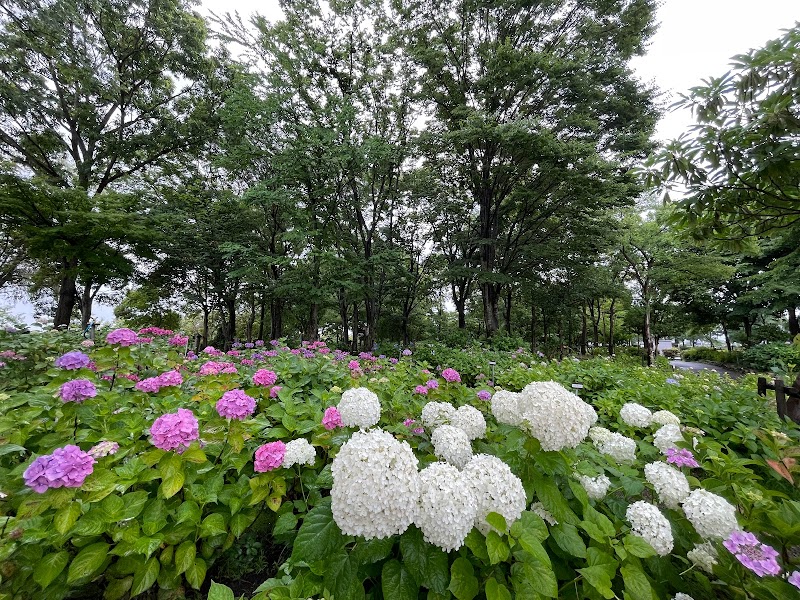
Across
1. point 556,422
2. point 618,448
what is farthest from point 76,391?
point 618,448

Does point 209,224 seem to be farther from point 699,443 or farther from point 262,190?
point 699,443

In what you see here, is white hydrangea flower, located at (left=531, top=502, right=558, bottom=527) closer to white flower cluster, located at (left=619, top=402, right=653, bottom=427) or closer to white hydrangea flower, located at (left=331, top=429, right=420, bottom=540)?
white hydrangea flower, located at (left=331, top=429, right=420, bottom=540)

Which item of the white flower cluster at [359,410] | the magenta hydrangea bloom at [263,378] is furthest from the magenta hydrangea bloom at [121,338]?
Answer: the white flower cluster at [359,410]

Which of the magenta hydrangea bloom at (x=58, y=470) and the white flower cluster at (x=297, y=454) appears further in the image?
the white flower cluster at (x=297, y=454)

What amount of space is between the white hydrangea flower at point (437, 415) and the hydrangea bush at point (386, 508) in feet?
0.04

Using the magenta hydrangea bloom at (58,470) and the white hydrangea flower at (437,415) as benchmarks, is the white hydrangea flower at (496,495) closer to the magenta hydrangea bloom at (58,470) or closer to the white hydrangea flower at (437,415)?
the white hydrangea flower at (437,415)

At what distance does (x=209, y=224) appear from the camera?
12227 mm

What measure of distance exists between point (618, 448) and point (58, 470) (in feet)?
8.20

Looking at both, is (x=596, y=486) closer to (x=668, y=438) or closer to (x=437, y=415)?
(x=668, y=438)

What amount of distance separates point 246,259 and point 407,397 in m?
8.98

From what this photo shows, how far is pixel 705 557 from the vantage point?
46.6 inches

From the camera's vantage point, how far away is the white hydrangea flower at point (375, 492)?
106 cm

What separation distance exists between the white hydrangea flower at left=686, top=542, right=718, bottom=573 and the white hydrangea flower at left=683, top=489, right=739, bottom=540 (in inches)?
1.7

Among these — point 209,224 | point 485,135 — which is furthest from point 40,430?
point 209,224
